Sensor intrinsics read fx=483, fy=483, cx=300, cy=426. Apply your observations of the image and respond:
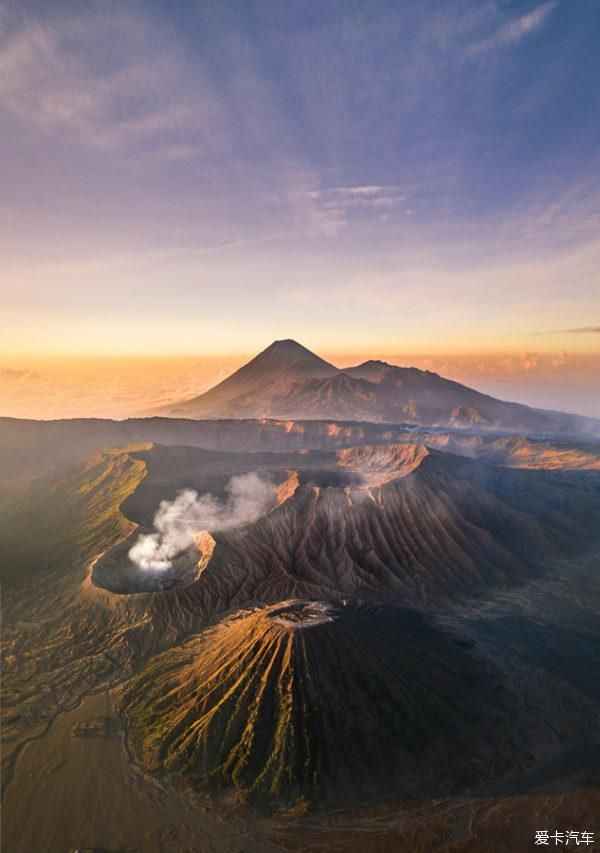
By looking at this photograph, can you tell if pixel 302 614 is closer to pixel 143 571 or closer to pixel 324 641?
pixel 324 641

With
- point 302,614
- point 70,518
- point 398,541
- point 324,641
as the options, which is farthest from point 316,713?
point 70,518

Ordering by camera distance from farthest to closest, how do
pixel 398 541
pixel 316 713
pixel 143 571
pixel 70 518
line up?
1. pixel 70 518
2. pixel 398 541
3. pixel 143 571
4. pixel 316 713

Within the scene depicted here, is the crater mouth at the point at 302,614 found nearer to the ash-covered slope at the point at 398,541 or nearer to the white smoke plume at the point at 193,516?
the ash-covered slope at the point at 398,541

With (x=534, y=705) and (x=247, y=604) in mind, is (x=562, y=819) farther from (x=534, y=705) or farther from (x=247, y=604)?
(x=247, y=604)

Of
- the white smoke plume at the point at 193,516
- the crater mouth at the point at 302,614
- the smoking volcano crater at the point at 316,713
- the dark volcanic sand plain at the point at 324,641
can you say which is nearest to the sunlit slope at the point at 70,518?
the dark volcanic sand plain at the point at 324,641

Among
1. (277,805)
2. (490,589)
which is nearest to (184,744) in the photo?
(277,805)

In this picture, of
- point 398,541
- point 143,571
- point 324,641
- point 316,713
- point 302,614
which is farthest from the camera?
point 398,541
